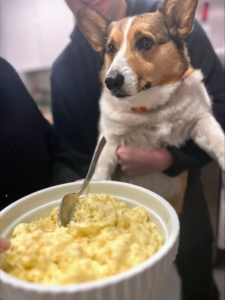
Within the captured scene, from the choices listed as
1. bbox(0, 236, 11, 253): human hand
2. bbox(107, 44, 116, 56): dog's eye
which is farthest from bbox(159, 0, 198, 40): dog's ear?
bbox(0, 236, 11, 253): human hand

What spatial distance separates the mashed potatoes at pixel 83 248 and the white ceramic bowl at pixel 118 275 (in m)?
0.02

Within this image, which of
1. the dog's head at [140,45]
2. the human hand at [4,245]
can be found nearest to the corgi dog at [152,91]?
the dog's head at [140,45]

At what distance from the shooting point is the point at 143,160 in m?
0.74

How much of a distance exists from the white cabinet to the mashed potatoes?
15.7 inches

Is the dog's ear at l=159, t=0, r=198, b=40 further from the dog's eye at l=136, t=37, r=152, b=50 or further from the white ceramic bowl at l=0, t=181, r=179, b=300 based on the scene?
the white ceramic bowl at l=0, t=181, r=179, b=300

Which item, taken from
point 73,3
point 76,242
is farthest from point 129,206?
point 73,3

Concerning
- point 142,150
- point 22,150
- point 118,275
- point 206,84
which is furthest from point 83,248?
point 206,84

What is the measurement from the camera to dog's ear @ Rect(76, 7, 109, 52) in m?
0.61

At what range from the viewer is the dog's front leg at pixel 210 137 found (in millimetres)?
689

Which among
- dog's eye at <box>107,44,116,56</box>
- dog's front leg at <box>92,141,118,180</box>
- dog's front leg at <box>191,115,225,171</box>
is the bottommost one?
dog's front leg at <box>92,141,118,180</box>

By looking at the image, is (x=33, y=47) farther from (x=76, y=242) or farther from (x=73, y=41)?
(x=76, y=242)

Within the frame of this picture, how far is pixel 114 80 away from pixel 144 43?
0.13 m

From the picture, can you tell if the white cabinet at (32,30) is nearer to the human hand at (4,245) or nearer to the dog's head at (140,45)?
the dog's head at (140,45)

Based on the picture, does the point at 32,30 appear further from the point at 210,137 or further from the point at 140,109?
the point at 210,137
